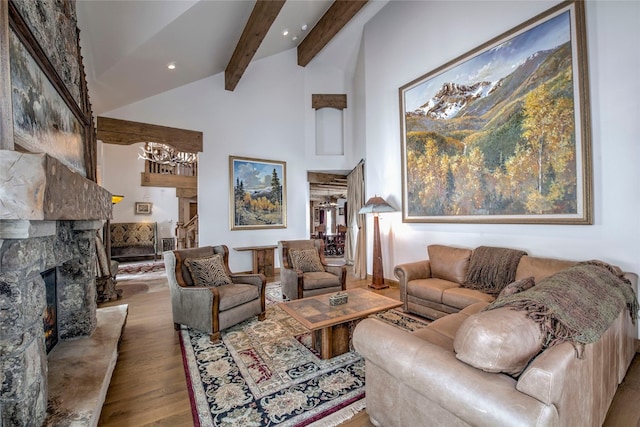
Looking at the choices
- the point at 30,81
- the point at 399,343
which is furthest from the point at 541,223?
the point at 30,81

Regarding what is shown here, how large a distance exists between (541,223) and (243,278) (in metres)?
3.41

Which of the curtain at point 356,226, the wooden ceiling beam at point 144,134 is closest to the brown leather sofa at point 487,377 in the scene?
the curtain at point 356,226

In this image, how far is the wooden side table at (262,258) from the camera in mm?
5297

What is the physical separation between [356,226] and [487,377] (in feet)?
16.3

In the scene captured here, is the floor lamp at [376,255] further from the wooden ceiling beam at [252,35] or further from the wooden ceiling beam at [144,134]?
the wooden ceiling beam at [144,134]

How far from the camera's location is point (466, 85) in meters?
3.50

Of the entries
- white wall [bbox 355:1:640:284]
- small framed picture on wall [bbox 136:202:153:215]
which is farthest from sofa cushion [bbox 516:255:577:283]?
small framed picture on wall [bbox 136:202:153:215]

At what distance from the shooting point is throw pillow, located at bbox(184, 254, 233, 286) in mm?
2926

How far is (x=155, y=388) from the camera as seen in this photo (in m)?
1.94

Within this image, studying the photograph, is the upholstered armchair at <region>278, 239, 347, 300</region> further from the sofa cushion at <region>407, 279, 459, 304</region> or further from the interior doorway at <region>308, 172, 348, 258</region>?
the interior doorway at <region>308, 172, 348, 258</region>

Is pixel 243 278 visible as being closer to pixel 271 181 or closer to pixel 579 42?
pixel 271 181

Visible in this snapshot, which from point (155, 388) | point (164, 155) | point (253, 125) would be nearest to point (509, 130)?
point (155, 388)

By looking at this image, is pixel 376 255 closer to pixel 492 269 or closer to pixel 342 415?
pixel 492 269

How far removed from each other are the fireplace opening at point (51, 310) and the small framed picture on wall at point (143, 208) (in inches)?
286
